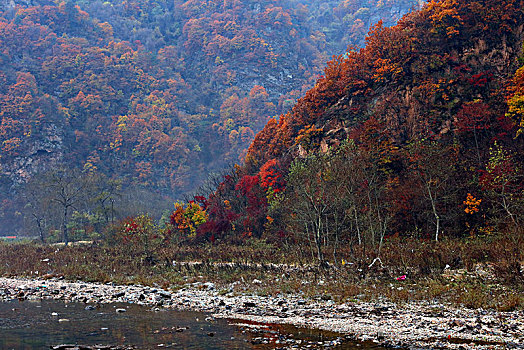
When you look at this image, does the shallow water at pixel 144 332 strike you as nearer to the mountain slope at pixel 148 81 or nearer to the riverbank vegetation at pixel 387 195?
the riverbank vegetation at pixel 387 195

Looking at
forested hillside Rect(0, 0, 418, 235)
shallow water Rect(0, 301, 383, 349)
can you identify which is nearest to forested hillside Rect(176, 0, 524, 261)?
shallow water Rect(0, 301, 383, 349)

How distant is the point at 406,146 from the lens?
37.2 m

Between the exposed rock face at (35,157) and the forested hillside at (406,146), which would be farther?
the exposed rock face at (35,157)

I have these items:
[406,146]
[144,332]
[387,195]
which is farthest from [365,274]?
[406,146]

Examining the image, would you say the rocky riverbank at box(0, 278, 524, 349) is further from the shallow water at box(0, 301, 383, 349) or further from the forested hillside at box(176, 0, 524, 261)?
the forested hillside at box(176, 0, 524, 261)

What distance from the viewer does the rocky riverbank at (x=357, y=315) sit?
413 inches

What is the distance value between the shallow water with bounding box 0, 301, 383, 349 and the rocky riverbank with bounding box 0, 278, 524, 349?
0.94 metres

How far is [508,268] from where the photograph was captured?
1595 cm

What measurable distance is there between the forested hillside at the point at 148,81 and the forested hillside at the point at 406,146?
82.0 m

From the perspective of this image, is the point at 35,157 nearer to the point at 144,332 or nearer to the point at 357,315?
the point at 144,332

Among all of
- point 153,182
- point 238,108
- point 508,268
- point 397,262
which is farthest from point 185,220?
point 238,108

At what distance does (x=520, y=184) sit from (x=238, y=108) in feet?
424

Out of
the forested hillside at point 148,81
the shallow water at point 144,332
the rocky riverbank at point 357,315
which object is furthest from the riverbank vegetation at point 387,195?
the forested hillside at point 148,81

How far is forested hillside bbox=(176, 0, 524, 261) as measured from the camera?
2931cm
